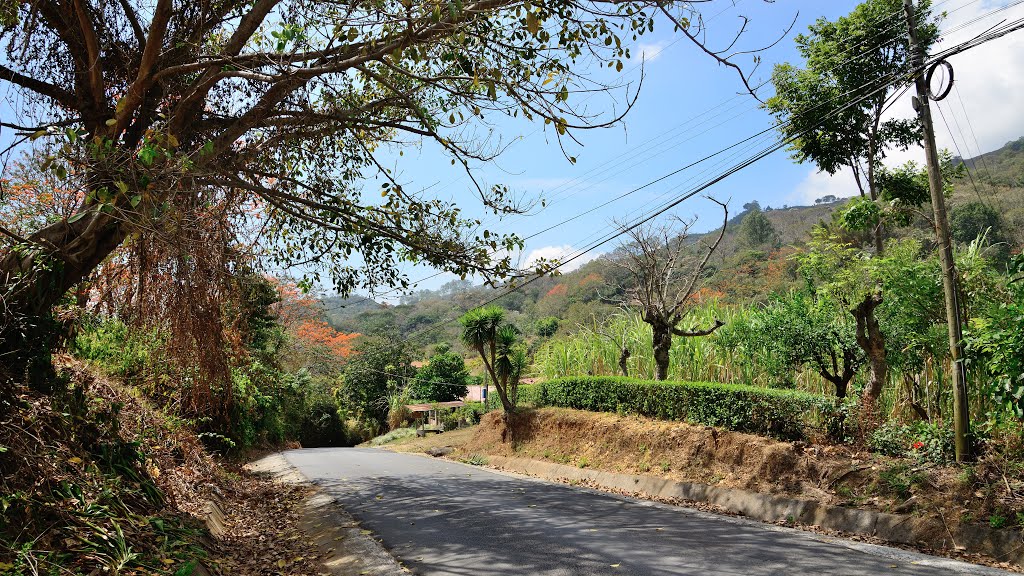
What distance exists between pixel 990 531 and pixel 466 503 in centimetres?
671

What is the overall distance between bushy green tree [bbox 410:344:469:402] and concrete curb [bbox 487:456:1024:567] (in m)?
25.8

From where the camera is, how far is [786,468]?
32.1 ft

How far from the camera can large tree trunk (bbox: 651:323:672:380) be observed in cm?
1487

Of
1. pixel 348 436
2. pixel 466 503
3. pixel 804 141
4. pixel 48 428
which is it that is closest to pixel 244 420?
pixel 466 503

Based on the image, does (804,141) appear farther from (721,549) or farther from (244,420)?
(244,420)

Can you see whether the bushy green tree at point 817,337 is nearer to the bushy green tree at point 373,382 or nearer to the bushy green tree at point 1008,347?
the bushy green tree at point 1008,347

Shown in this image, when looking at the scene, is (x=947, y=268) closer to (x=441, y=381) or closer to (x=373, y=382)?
(x=441, y=381)

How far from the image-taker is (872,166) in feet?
39.9

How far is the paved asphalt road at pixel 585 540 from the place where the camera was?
5.99m

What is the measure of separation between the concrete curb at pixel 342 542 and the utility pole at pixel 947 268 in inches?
279

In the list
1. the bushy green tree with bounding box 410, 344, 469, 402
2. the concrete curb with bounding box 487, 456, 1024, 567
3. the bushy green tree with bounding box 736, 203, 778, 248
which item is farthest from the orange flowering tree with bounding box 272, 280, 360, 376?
the bushy green tree with bounding box 736, 203, 778, 248

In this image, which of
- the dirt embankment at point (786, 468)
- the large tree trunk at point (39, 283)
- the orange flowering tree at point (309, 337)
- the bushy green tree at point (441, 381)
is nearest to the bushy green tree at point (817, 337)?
the dirt embankment at point (786, 468)

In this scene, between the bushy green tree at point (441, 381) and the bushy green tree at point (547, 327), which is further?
the bushy green tree at point (547, 327)

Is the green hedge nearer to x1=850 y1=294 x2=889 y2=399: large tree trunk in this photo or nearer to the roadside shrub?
x1=850 y1=294 x2=889 y2=399: large tree trunk
